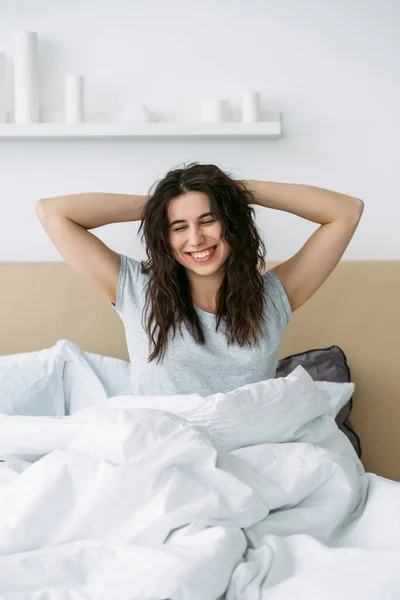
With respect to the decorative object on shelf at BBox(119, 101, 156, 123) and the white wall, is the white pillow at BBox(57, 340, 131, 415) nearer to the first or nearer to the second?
the white wall

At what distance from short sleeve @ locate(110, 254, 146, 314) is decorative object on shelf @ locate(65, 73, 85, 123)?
0.80 metres

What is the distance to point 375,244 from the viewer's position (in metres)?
2.92

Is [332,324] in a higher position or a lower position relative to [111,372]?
higher

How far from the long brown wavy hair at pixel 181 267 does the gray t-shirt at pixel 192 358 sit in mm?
23

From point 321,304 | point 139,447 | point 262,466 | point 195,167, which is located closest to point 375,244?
point 321,304

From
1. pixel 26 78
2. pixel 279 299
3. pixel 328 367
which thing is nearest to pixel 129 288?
pixel 279 299

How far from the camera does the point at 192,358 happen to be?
2141 millimetres

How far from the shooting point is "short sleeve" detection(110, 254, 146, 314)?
2.19 meters

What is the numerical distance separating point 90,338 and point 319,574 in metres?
1.57

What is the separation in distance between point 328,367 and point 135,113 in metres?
1.04

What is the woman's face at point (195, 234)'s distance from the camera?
81.7 inches

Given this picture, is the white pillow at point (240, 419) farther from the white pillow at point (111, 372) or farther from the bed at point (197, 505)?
the white pillow at point (111, 372)

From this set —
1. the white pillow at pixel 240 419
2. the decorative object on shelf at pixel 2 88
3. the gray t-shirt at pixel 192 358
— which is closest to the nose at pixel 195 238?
the gray t-shirt at pixel 192 358

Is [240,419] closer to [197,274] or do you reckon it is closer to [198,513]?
[198,513]
